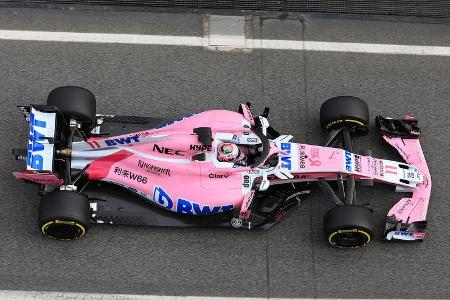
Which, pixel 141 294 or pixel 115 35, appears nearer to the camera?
pixel 141 294

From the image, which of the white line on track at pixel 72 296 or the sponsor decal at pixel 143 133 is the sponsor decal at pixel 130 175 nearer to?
the sponsor decal at pixel 143 133

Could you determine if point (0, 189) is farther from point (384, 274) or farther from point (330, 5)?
point (330, 5)

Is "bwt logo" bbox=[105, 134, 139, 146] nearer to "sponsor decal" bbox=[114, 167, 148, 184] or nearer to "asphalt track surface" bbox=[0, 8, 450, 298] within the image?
"sponsor decal" bbox=[114, 167, 148, 184]

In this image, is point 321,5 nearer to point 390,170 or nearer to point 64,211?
point 390,170

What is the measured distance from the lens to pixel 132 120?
7.71 m

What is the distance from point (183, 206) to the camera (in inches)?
279

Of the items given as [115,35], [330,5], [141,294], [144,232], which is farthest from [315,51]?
[141,294]

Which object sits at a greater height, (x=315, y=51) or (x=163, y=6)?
(x=163, y=6)

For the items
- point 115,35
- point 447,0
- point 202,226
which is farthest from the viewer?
point 447,0

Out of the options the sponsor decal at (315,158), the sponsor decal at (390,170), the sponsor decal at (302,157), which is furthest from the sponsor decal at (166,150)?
the sponsor decal at (390,170)

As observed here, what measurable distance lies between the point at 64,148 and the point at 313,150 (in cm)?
277

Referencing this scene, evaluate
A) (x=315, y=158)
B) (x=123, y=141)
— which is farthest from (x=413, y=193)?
(x=123, y=141)

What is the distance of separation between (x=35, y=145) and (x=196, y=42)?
3.00 m

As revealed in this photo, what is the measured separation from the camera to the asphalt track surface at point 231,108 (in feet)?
23.7
